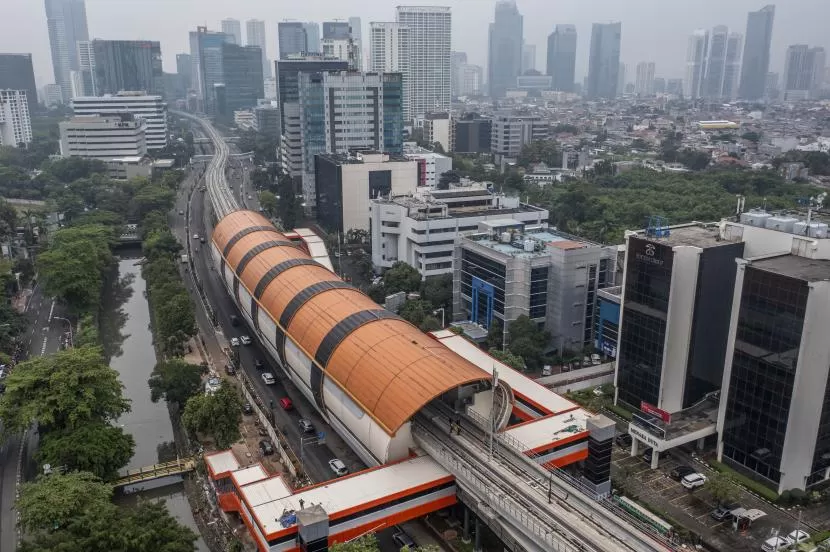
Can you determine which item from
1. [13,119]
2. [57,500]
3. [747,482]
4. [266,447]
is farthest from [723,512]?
A: [13,119]

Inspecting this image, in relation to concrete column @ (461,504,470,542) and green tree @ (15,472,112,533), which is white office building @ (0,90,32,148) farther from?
concrete column @ (461,504,470,542)

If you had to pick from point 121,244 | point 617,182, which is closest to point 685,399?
point 121,244

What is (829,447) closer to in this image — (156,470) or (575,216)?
(156,470)

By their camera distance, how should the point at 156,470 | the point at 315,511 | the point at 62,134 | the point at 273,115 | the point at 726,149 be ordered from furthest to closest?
1. the point at 273,115
2. the point at 726,149
3. the point at 62,134
4. the point at 156,470
5. the point at 315,511

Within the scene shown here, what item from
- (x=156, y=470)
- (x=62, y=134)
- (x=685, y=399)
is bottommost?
(x=156, y=470)

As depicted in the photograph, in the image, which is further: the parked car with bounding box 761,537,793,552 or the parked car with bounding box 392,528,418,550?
the parked car with bounding box 392,528,418,550

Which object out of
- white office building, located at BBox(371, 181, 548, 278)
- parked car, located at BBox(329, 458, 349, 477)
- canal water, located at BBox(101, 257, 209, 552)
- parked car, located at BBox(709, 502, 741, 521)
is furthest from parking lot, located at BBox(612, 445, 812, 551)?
white office building, located at BBox(371, 181, 548, 278)

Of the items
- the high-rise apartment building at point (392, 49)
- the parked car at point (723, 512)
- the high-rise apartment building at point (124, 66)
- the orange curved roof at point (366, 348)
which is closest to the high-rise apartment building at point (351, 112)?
the orange curved roof at point (366, 348)

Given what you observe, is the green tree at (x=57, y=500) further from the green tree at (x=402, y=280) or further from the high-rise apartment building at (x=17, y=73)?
the high-rise apartment building at (x=17, y=73)
